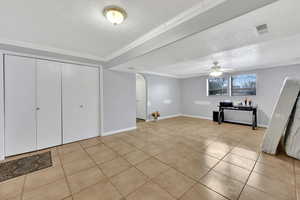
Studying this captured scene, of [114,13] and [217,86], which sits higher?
[114,13]

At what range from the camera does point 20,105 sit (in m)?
2.67

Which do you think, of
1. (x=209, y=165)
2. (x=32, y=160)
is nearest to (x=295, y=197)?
(x=209, y=165)

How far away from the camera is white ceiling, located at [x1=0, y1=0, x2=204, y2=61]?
4.96ft

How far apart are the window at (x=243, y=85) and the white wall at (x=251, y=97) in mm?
163

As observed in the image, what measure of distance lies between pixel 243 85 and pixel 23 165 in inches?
288

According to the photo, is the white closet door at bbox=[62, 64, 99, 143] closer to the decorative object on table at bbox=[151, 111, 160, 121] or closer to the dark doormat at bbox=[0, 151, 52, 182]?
the dark doormat at bbox=[0, 151, 52, 182]

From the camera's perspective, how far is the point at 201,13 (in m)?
1.56

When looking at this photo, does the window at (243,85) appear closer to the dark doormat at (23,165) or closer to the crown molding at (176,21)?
the crown molding at (176,21)

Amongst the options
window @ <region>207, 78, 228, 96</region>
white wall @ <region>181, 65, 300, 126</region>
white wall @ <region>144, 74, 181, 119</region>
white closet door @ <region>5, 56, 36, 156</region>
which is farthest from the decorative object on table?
white closet door @ <region>5, 56, 36, 156</region>

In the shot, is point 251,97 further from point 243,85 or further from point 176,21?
point 176,21

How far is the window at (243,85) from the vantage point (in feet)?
16.2

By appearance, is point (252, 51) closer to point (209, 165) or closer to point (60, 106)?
point (209, 165)

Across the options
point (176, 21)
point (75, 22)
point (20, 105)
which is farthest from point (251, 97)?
point (20, 105)

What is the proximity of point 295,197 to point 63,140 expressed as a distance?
14.7 feet
